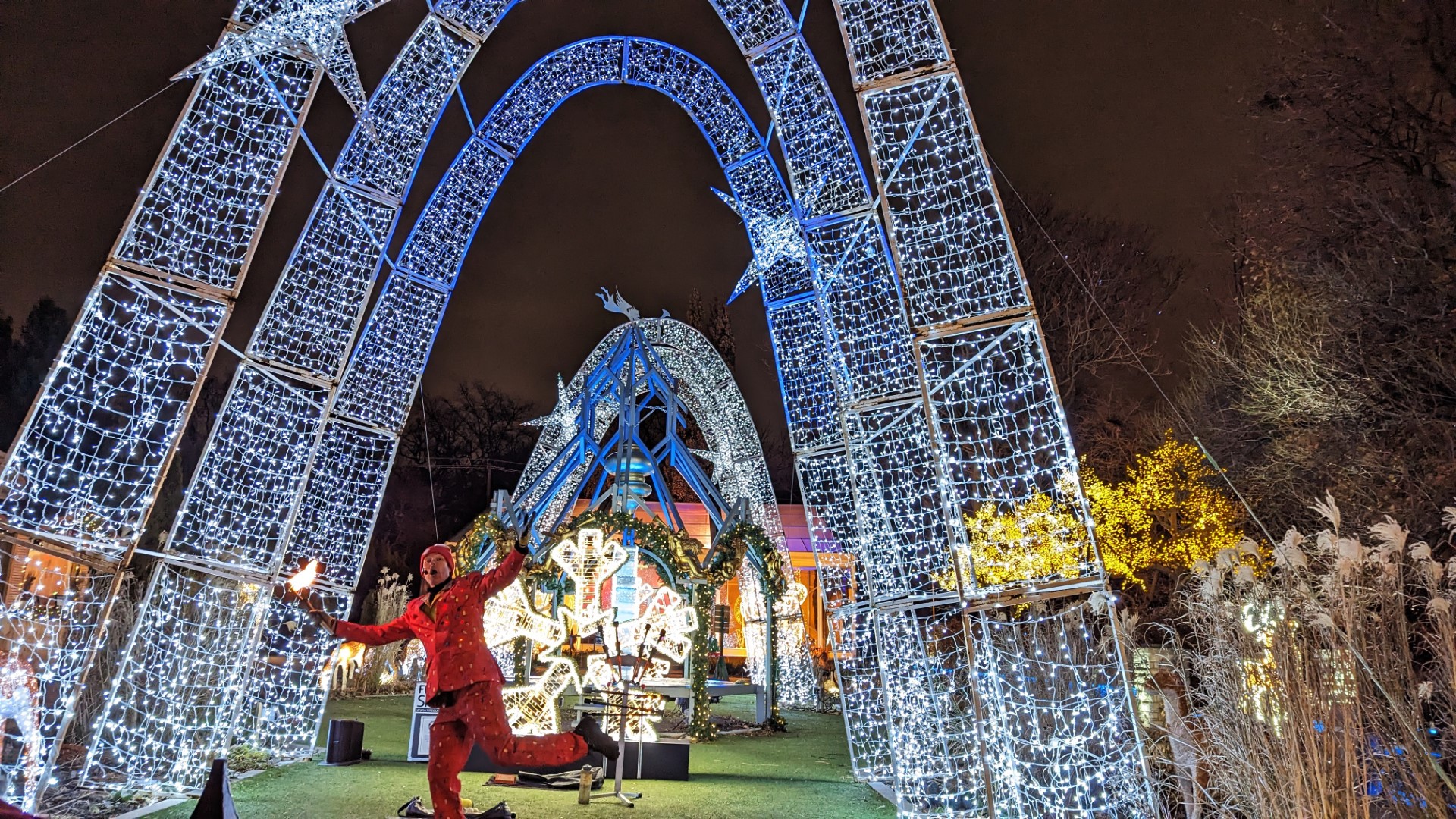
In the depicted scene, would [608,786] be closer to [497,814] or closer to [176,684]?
[497,814]

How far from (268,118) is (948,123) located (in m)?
4.22

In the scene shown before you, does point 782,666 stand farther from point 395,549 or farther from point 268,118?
point 395,549

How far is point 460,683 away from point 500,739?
1.16 feet

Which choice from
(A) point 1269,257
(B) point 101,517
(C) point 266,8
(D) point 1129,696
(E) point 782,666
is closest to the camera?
(D) point 1129,696

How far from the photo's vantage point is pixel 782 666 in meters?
15.9

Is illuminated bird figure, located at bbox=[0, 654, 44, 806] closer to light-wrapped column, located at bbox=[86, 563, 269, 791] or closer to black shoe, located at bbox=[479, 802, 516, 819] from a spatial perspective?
light-wrapped column, located at bbox=[86, 563, 269, 791]

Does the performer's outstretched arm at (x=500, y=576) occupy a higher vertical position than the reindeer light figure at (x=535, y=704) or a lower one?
higher

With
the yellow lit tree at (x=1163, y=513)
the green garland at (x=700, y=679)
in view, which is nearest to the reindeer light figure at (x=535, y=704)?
the green garland at (x=700, y=679)

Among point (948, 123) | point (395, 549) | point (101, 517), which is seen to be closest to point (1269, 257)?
point (948, 123)

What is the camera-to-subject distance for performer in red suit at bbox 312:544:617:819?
4.47 meters

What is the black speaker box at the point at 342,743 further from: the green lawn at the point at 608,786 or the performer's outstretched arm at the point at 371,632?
the performer's outstretched arm at the point at 371,632

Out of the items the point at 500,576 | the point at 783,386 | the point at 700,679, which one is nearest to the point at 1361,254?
the point at 783,386

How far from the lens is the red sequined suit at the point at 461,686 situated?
448 centimetres

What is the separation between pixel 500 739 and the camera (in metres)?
4.56
